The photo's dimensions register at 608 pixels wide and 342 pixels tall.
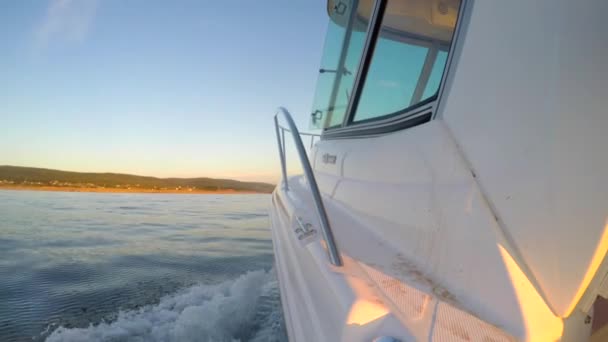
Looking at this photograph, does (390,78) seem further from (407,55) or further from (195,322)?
(195,322)

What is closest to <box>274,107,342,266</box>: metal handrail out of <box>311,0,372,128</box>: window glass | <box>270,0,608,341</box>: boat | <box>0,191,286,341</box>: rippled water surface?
<box>270,0,608,341</box>: boat

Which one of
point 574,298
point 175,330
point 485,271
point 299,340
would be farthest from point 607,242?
point 175,330

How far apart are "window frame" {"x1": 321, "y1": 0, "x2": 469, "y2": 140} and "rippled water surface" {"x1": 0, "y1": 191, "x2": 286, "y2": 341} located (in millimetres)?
1335

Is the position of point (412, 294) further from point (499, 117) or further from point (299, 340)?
point (499, 117)

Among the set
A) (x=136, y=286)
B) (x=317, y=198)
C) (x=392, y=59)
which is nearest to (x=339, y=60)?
(x=392, y=59)

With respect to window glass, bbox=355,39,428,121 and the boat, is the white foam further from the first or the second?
window glass, bbox=355,39,428,121

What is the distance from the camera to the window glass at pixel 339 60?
6.85ft

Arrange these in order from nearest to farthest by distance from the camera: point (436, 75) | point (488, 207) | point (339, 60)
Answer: point (488, 207), point (436, 75), point (339, 60)

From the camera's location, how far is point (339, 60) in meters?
2.50

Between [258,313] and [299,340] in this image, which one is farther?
[258,313]

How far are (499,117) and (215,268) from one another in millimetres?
3528

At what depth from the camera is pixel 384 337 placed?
1.95 ft

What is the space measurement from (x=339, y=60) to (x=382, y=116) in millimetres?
1086

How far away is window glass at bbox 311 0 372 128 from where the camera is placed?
209 cm
